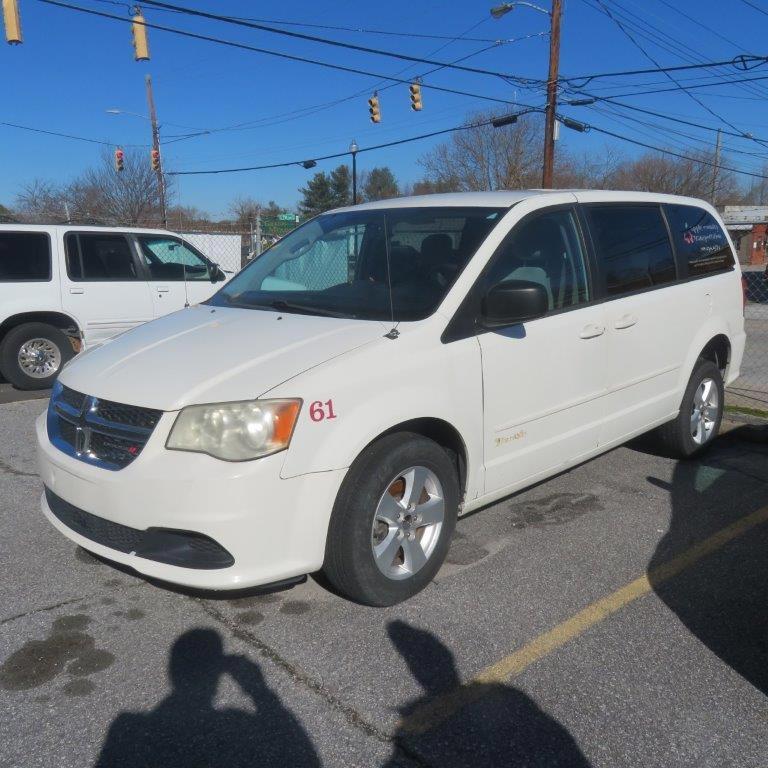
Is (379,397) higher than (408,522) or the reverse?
higher

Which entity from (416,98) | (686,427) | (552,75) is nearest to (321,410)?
(686,427)

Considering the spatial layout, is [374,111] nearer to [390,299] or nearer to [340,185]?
[390,299]

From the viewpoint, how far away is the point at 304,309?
380 cm

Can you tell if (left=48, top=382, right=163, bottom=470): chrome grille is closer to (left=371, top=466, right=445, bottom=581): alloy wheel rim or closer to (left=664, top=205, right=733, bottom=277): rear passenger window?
(left=371, top=466, right=445, bottom=581): alloy wheel rim

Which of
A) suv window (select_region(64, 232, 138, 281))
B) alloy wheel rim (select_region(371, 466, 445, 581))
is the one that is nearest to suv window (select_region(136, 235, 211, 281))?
suv window (select_region(64, 232, 138, 281))

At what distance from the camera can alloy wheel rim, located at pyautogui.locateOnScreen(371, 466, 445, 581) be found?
3.27m

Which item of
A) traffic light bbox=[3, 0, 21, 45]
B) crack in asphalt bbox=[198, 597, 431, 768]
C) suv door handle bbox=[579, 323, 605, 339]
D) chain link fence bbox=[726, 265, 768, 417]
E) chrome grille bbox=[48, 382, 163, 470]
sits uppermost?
traffic light bbox=[3, 0, 21, 45]

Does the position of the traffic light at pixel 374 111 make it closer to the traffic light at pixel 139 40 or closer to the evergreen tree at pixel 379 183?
the traffic light at pixel 139 40

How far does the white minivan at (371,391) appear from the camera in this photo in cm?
288

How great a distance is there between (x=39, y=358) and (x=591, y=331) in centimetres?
668

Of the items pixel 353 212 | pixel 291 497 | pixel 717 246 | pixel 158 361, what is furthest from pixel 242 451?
pixel 717 246

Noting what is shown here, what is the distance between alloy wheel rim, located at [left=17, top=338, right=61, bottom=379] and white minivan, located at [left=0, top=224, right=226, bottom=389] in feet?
0.04

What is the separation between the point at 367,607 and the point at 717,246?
405cm

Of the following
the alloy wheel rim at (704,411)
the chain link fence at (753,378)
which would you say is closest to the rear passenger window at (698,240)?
the alloy wheel rim at (704,411)
